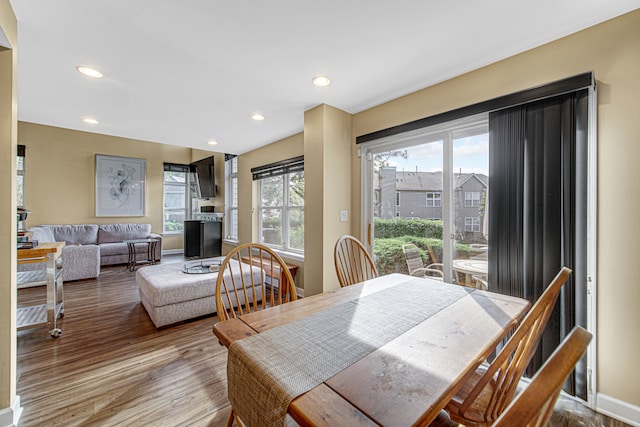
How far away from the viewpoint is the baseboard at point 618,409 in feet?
5.01

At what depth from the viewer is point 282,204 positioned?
4551mm

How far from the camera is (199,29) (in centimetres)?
177

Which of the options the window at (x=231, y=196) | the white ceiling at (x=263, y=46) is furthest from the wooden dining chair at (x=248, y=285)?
the window at (x=231, y=196)

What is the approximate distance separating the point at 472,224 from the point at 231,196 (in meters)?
5.07

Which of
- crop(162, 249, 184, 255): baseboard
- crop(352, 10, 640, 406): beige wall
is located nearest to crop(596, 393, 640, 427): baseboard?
crop(352, 10, 640, 406): beige wall

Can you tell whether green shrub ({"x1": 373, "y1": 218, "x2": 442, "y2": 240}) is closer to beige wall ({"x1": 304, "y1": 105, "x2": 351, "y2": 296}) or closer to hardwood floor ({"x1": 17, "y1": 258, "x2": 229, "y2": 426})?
beige wall ({"x1": 304, "y1": 105, "x2": 351, "y2": 296})

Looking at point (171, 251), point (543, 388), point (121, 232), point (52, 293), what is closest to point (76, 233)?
point (121, 232)

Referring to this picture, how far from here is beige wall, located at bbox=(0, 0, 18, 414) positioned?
57.7 inches

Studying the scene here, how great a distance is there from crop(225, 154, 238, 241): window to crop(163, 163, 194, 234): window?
6.92 feet

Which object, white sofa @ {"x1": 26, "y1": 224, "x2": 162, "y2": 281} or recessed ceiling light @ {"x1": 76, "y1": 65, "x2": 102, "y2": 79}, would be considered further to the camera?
white sofa @ {"x1": 26, "y1": 224, "x2": 162, "y2": 281}

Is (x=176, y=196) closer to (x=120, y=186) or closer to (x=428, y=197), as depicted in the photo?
(x=120, y=186)

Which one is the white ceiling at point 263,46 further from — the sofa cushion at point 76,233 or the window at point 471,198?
the sofa cushion at point 76,233

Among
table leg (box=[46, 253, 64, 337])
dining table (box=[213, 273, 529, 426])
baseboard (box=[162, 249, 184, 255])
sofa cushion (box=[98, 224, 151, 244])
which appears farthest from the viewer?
baseboard (box=[162, 249, 184, 255])

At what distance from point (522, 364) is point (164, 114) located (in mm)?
3950
